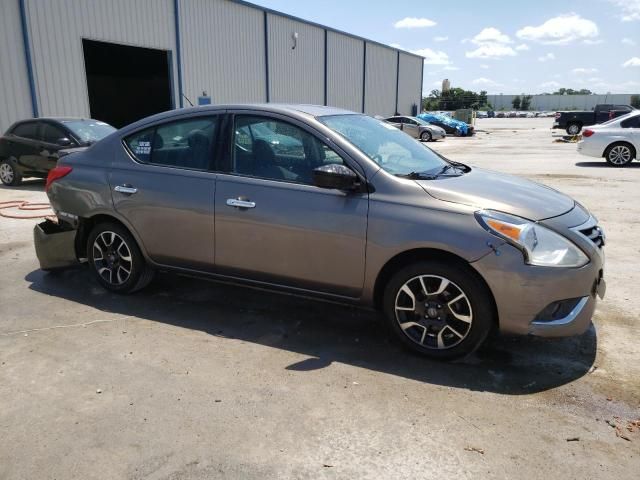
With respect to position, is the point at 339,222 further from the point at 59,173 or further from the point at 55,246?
the point at 55,246

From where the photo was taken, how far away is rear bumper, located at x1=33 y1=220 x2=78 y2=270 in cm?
510

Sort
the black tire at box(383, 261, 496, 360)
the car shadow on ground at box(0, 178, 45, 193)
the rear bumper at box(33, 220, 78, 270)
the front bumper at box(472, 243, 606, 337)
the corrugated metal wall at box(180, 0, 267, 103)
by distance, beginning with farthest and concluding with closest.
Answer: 1. the corrugated metal wall at box(180, 0, 267, 103)
2. the car shadow on ground at box(0, 178, 45, 193)
3. the rear bumper at box(33, 220, 78, 270)
4. the black tire at box(383, 261, 496, 360)
5. the front bumper at box(472, 243, 606, 337)

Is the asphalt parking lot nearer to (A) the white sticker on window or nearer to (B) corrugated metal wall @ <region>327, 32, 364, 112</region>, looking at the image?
(A) the white sticker on window

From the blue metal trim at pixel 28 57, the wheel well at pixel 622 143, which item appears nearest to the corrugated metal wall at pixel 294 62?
the blue metal trim at pixel 28 57

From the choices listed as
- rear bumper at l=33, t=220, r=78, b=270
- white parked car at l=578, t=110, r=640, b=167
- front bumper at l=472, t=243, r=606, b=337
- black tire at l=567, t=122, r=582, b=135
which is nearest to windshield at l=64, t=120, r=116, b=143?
rear bumper at l=33, t=220, r=78, b=270

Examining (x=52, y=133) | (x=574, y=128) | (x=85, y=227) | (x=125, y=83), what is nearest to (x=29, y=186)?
(x=52, y=133)

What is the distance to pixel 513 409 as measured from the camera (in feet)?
10.1

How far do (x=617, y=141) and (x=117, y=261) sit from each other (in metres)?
14.4

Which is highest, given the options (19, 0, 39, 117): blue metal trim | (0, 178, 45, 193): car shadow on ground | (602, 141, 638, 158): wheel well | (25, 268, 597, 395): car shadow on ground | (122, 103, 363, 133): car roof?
(19, 0, 39, 117): blue metal trim

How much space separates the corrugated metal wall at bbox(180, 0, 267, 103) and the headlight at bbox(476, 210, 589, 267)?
18894mm

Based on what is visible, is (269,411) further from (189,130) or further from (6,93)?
(6,93)

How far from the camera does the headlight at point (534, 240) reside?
3.29 meters

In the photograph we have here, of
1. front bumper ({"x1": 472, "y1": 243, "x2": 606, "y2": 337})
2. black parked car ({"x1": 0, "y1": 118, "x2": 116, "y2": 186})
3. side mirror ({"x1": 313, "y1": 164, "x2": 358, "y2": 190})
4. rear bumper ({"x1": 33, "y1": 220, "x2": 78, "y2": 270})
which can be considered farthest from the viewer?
black parked car ({"x1": 0, "y1": 118, "x2": 116, "y2": 186})

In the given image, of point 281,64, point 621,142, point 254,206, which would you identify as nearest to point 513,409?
point 254,206
